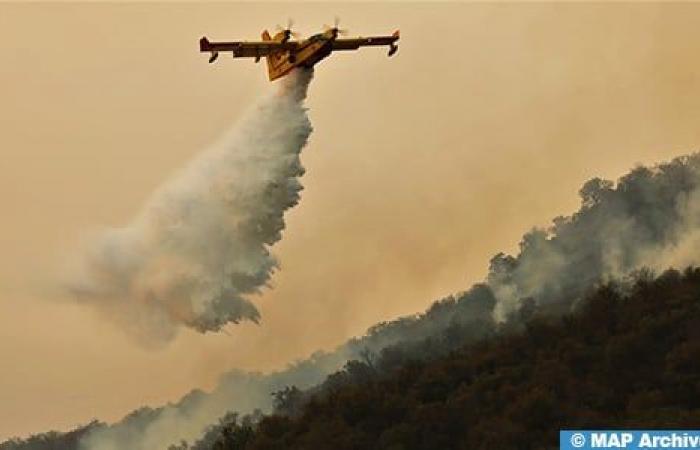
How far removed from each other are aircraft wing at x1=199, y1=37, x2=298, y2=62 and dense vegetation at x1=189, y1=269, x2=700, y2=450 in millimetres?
20915

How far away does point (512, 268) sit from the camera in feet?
392

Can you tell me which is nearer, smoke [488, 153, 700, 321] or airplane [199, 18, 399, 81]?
airplane [199, 18, 399, 81]

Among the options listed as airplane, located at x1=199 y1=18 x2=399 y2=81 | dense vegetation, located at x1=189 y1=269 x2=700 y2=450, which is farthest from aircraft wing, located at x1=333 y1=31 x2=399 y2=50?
dense vegetation, located at x1=189 y1=269 x2=700 y2=450

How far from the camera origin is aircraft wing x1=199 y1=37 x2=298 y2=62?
56344 millimetres

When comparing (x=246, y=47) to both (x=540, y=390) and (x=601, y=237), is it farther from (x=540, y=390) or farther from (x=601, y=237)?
(x=601, y=237)

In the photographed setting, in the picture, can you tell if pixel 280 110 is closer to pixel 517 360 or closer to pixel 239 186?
pixel 239 186

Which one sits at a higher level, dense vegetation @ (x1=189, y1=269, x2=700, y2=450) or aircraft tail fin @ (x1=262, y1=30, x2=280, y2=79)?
aircraft tail fin @ (x1=262, y1=30, x2=280, y2=79)

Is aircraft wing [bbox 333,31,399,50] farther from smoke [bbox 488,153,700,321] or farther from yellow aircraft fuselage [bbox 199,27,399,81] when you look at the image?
smoke [bbox 488,153,700,321]

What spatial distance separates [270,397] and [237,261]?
144ft

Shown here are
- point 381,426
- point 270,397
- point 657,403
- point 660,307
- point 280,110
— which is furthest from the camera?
point 270,397

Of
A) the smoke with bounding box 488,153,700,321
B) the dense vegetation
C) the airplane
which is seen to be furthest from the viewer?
the smoke with bounding box 488,153,700,321

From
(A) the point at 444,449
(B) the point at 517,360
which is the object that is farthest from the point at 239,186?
(B) the point at 517,360

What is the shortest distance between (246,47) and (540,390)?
25.4 meters

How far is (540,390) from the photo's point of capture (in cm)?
7194
